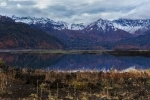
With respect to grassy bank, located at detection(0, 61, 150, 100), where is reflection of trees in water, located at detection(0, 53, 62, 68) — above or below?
below

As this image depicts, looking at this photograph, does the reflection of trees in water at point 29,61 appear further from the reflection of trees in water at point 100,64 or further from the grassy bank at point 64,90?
the grassy bank at point 64,90

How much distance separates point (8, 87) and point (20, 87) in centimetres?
81

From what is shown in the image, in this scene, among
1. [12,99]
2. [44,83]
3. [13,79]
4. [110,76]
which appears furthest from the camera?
[110,76]

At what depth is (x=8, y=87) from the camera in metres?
21.2

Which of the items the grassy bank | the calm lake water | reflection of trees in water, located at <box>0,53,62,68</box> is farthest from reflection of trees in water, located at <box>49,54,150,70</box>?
the grassy bank

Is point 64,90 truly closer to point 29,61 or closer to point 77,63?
point 77,63

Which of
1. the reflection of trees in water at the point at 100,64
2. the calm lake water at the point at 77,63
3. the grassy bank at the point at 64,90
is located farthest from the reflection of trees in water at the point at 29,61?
the grassy bank at the point at 64,90

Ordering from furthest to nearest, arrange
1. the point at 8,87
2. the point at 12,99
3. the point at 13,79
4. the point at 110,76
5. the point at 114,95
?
1. the point at 110,76
2. the point at 13,79
3. the point at 8,87
4. the point at 114,95
5. the point at 12,99

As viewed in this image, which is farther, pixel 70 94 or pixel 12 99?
pixel 70 94

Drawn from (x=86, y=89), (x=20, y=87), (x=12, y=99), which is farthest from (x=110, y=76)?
(x=12, y=99)

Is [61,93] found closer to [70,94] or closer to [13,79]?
[70,94]

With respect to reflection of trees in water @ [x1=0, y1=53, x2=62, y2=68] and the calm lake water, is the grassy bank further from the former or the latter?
reflection of trees in water @ [x1=0, y1=53, x2=62, y2=68]

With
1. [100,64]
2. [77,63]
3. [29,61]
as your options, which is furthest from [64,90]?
[29,61]

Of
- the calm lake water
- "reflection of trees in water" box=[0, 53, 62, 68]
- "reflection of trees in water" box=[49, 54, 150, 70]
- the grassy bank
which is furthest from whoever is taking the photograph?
"reflection of trees in water" box=[0, 53, 62, 68]
